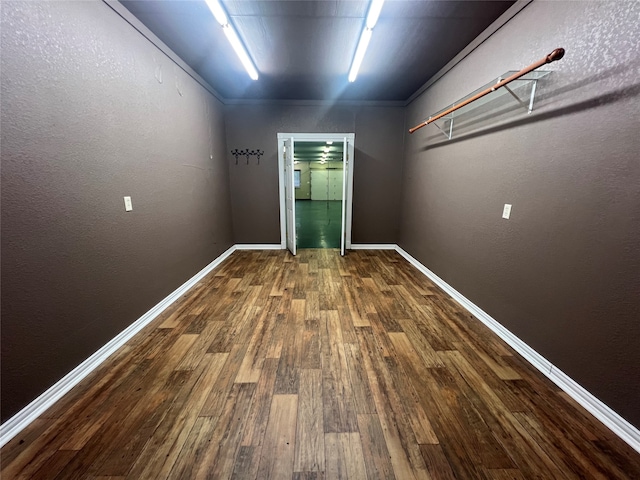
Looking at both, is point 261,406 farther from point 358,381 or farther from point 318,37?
point 318,37

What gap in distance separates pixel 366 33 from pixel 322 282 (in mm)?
2552

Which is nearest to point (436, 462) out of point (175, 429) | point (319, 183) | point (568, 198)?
point (175, 429)

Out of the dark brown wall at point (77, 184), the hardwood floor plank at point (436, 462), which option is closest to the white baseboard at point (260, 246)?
the dark brown wall at point (77, 184)

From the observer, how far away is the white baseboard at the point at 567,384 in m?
1.24

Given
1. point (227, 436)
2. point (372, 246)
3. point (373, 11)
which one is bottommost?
point (227, 436)

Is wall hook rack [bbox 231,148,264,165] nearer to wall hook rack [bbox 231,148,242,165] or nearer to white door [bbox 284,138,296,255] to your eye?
wall hook rack [bbox 231,148,242,165]

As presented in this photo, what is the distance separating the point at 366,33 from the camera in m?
2.04

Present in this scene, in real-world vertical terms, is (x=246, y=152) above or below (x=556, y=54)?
below

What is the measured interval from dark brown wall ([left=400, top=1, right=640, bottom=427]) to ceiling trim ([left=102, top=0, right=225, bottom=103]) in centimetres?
302

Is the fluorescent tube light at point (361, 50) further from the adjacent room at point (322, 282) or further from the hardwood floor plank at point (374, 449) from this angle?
the hardwood floor plank at point (374, 449)

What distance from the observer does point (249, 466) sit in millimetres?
1123

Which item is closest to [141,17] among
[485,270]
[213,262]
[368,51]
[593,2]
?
[368,51]

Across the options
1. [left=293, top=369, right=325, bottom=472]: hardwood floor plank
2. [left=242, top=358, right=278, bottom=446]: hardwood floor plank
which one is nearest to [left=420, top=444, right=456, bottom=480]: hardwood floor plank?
[left=293, top=369, right=325, bottom=472]: hardwood floor plank

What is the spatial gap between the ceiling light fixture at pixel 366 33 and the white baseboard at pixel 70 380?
3.04 meters
